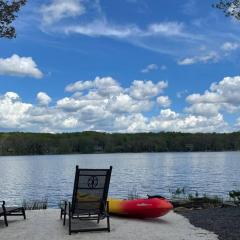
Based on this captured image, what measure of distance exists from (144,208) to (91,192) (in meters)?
1.93

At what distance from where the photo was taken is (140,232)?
10188 millimetres

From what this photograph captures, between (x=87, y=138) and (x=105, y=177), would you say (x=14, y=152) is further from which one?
(x=105, y=177)

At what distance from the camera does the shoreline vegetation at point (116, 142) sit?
149625 mm

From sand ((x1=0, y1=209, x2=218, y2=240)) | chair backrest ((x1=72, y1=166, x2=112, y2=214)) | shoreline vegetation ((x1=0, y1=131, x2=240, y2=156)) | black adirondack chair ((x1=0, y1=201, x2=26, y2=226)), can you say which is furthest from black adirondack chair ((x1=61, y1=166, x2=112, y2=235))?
shoreline vegetation ((x1=0, y1=131, x2=240, y2=156))

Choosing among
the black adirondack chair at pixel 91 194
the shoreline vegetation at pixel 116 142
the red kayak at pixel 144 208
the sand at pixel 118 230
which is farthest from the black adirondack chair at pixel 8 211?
the shoreline vegetation at pixel 116 142

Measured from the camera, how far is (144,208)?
12.0 meters

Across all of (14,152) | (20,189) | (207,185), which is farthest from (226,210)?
(14,152)

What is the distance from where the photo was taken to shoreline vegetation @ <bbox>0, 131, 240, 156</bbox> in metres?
150

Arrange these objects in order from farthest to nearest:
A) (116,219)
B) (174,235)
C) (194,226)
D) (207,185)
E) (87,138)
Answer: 1. (87,138)
2. (207,185)
3. (116,219)
4. (194,226)
5. (174,235)

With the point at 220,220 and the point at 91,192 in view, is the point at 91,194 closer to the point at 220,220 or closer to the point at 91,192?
the point at 91,192

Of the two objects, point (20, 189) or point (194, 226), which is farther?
point (20, 189)

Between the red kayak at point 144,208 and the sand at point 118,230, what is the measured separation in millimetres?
199

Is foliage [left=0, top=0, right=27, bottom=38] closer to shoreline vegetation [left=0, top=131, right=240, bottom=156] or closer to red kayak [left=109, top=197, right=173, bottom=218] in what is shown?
red kayak [left=109, top=197, right=173, bottom=218]

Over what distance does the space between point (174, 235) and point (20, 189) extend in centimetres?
2838
